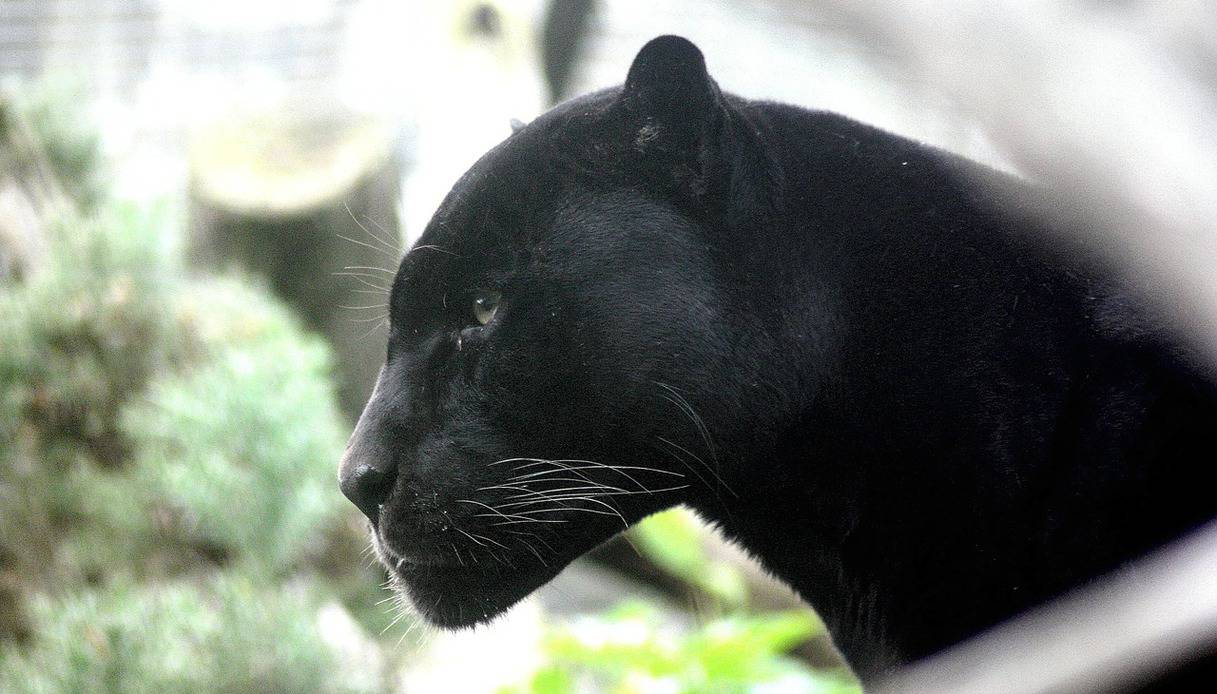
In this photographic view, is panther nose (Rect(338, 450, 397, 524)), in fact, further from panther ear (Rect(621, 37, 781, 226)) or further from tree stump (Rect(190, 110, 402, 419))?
tree stump (Rect(190, 110, 402, 419))

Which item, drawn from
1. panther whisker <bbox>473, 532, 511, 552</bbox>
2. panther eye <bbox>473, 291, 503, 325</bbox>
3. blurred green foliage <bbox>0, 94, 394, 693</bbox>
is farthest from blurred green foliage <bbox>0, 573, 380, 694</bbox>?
panther eye <bbox>473, 291, 503, 325</bbox>

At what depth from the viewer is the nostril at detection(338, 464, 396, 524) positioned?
154cm

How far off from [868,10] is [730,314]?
941 millimetres

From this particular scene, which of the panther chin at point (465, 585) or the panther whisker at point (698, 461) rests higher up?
the panther whisker at point (698, 461)

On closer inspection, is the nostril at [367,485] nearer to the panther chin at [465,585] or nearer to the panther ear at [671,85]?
the panther chin at [465,585]

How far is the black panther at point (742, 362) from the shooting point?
1436mm

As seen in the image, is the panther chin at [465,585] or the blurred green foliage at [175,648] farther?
the blurred green foliage at [175,648]

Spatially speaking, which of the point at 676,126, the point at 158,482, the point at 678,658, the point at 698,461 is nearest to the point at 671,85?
the point at 676,126

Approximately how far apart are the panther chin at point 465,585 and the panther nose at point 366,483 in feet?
0.22

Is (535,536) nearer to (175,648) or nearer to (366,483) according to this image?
(366,483)

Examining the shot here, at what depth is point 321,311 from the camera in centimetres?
411

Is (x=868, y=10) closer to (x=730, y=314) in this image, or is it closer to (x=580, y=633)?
(x=730, y=314)

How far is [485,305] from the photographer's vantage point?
1.56 meters

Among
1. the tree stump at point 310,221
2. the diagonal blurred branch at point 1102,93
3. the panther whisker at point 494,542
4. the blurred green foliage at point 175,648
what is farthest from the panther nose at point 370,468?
the tree stump at point 310,221
